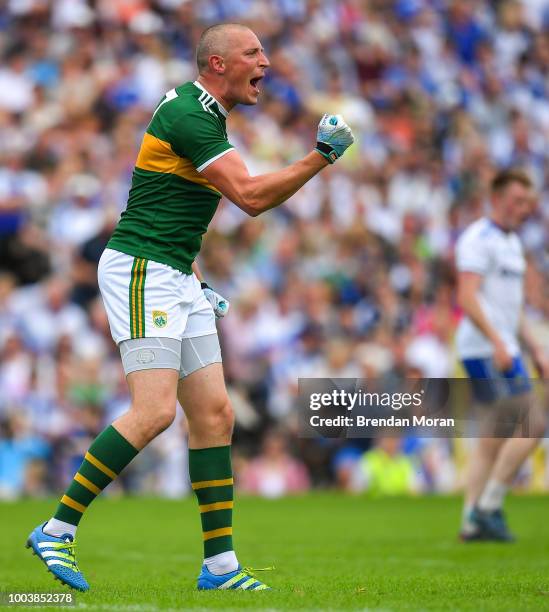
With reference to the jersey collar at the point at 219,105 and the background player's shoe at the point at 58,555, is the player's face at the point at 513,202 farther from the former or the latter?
the background player's shoe at the point at 58,555

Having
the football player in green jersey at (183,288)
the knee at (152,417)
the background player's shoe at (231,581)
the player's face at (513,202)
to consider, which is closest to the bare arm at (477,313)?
the player's face at (513,202)

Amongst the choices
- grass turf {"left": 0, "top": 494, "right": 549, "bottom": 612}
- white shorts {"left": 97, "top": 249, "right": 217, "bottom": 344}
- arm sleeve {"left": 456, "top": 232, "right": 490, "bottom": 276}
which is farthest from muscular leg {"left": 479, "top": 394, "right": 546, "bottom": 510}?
white shorts {"left": 97, "top": 249, "right": 217, "bottom": 344}

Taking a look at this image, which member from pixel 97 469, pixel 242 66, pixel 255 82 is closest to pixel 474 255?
pixel 255 82

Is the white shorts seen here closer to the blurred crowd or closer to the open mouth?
the open mouth

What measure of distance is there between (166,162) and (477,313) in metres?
3.66

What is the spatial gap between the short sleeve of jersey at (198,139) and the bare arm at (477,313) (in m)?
3.55

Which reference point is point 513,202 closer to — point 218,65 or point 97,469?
point 218,65

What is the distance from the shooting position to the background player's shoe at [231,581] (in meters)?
6.06

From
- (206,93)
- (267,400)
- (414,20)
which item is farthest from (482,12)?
(206,93)

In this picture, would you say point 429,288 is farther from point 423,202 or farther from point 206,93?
point 206,93

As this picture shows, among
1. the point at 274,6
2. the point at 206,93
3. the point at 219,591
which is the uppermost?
the point at 274,6

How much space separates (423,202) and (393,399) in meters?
13.1

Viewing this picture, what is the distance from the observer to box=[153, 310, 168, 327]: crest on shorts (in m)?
5.94

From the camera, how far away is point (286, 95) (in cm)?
1902
